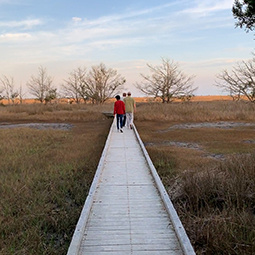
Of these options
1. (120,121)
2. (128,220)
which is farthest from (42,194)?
(120,121)

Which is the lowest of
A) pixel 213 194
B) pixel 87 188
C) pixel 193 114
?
pixel 87 188

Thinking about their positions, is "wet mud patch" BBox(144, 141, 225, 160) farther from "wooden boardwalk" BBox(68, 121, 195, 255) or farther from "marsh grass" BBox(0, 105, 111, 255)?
"wooden boardwalk" BBox(68, 121, 195, 255)

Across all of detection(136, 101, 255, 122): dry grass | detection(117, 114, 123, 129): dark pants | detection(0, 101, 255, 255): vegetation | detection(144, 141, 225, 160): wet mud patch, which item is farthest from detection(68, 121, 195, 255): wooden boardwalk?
detection(136, 101, 255, 122): dry grass

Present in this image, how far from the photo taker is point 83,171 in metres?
8.62

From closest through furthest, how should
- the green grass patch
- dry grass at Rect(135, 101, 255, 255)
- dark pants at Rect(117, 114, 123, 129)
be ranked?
1. dry grass at Rect(135, 101, 255, 255)
2. the green grass patch
3. dark pants at Rect(117, 114, 123, 129)

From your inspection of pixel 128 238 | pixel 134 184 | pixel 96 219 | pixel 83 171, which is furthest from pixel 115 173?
pixel 128 238

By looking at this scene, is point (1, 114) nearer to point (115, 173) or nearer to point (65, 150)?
point (65, 150)

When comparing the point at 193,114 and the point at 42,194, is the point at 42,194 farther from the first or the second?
the point at 193,114

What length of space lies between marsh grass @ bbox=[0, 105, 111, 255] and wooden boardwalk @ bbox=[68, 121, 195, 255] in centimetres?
61

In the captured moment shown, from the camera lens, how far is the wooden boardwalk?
151 inches

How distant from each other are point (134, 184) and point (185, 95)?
30216mm

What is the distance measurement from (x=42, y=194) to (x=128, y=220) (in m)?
2.63

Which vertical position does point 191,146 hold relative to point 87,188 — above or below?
above

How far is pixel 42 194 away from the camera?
659 cm
